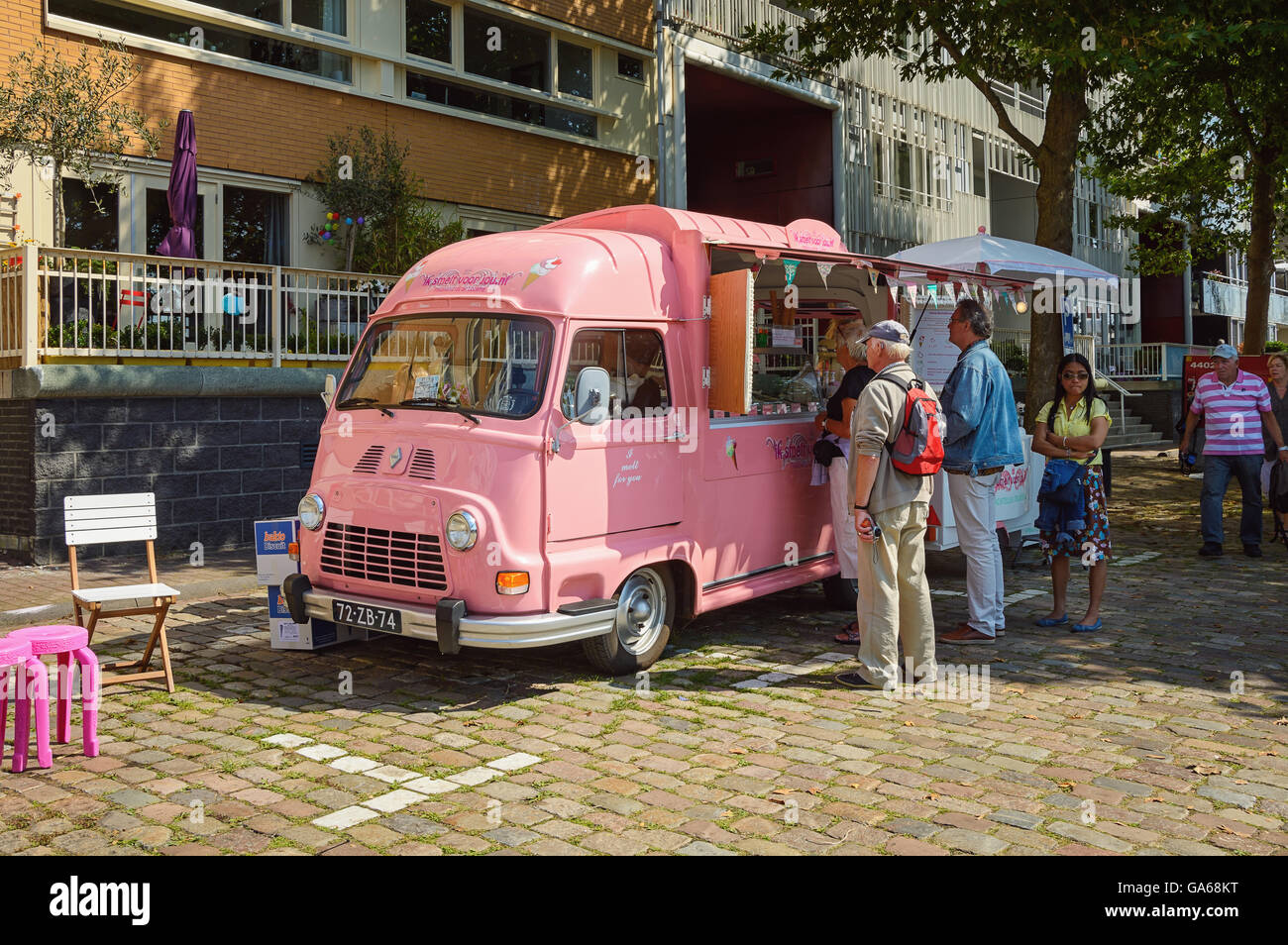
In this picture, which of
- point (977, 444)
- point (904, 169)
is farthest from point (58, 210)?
point (904, 169)

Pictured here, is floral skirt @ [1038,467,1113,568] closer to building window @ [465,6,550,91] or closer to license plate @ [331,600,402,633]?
license plate @ [331,600,402,633]

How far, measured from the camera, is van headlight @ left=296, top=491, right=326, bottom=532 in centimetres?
695

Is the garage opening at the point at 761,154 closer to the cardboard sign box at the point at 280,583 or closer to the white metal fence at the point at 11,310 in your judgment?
the white metal fence at the point at 11,310

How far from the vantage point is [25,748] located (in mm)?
5352

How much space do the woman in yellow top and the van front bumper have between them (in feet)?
11.8

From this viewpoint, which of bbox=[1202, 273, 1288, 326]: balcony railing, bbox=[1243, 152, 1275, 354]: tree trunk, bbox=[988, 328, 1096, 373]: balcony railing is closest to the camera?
bbox=[1243, 152, 1275, 354]: tree trunk

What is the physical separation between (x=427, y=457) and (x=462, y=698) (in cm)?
138

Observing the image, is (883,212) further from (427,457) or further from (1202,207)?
(427,457)

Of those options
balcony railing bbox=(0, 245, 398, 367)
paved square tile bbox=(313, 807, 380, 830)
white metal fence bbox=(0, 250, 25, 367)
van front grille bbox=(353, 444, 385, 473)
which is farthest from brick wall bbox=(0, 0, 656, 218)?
paved square tile bbox=(313, 807, 380, 830)

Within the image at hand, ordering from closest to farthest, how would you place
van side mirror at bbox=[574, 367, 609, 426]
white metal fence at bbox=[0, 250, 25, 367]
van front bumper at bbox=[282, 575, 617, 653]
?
van front bumper at bbox=[282, 575, 617, 653] < van side mirror at bbox=[574, 367, 609, 426] < white metal fence at bbox=[0, 250, 25, 367]

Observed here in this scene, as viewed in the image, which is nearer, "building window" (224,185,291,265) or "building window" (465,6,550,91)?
"building window" (224,185,291,265)

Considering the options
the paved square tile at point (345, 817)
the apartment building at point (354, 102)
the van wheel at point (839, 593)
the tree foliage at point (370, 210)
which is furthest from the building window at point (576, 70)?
the paved square tile at point (345, 817)

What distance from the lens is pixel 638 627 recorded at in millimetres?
7230
